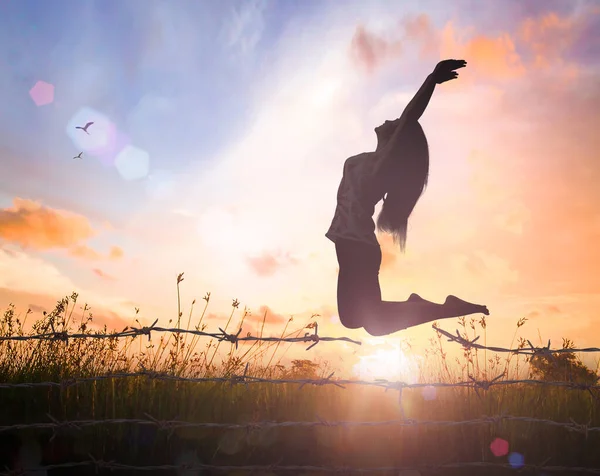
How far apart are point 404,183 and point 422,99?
0.89m

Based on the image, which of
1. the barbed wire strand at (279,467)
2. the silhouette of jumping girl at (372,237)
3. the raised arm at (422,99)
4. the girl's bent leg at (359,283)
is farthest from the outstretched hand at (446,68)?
the barbed wire strand at (279,467)

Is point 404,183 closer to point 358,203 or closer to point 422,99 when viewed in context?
point 358,203

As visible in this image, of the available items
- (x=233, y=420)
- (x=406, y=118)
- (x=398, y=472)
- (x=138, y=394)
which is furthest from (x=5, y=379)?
(x=406, y=118)

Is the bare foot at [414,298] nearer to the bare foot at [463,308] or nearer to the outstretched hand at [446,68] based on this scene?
the bare foot at [463,308]

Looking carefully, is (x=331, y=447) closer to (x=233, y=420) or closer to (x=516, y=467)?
(x=233, y=420)

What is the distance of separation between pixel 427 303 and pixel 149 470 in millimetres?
2541

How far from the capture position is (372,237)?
14.0 ft

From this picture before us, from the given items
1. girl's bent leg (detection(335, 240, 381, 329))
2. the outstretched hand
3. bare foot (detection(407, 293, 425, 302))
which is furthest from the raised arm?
bare foot (detection(407, 293, 425, 302))

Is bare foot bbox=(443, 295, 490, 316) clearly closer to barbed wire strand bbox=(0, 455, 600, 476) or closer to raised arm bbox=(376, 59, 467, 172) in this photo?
barbed wire strand bbox=(0, 455, 600, 476)

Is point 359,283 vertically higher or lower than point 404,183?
lower

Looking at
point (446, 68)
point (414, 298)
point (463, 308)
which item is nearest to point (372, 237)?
point (414, 298)

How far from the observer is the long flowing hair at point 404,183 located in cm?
436

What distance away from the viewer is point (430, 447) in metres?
3.87

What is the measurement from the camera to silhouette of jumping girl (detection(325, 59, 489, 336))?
13.7ft
